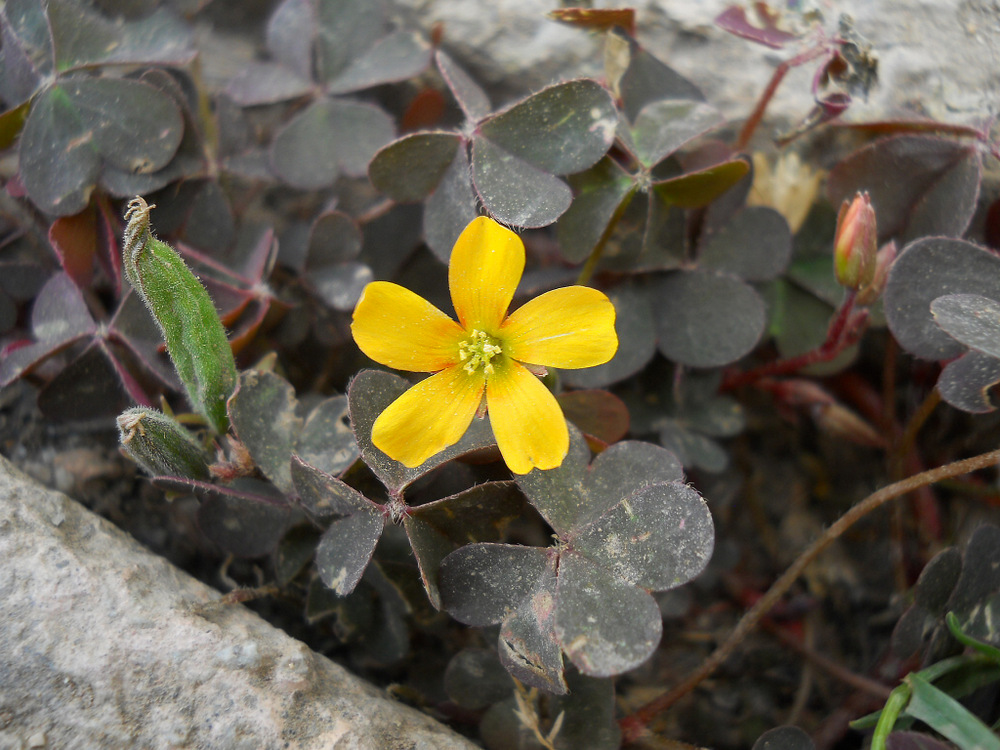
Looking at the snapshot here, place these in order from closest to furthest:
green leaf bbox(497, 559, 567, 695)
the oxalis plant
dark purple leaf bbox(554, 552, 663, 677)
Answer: dark purple leaf bbox(554, 552, 663, 677) → green leaf bbox(497, 559, 567, 695) → the oxalis plant

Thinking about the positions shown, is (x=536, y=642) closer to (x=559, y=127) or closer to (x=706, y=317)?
(x=706, y=317)

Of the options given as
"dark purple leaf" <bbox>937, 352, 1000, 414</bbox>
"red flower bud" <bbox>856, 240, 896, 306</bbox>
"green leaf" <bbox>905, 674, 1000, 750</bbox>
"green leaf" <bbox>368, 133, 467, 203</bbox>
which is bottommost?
"green leaf" <bbox>905, 674, 1000, 750</bbox>

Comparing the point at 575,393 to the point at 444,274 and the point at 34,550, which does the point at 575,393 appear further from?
the point at 34,550

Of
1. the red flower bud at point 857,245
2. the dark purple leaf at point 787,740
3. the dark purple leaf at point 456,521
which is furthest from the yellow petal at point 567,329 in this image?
the dark purple leaf at point 787,740

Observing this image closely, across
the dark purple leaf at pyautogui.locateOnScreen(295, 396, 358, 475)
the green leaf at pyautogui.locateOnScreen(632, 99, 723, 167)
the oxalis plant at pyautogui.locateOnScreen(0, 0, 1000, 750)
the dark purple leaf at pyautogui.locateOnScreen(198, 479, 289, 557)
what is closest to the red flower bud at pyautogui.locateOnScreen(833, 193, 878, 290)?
the oxalis plant at pyautogui.locateOnScreen(0, 0, 1000, 750)

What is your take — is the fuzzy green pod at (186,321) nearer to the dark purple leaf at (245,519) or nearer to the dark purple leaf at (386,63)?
the dark purple leaf at (245,519)

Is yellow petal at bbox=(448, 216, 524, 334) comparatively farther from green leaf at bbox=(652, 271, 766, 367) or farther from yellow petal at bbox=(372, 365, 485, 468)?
green leaf at bbox=(652, 271, 766, 367)

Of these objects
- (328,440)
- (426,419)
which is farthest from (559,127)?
(328,440)
